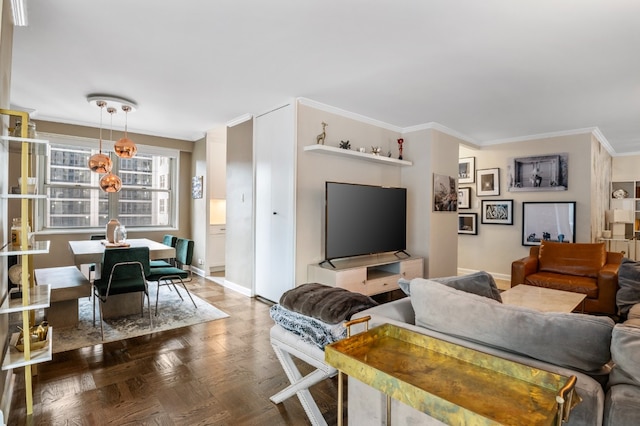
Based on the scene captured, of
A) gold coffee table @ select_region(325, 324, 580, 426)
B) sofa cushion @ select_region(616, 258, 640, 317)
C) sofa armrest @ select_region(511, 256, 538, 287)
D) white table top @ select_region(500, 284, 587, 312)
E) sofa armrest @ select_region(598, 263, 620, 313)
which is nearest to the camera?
gold coffee table @ select_region(325, 324, 580, 426)

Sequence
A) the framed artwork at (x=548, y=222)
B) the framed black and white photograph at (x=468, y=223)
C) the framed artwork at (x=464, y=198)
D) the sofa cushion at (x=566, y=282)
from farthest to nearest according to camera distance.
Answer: the framed artwork at (x=464, y=198) → the framed black and white photograph at (x=468, y=223) → the framed artwork at (x=548, y=222) → the sofa cushion at (x=566, y=282)

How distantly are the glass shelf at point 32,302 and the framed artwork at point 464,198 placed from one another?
21.2 feet

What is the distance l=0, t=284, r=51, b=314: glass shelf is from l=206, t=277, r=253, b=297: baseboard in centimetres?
272

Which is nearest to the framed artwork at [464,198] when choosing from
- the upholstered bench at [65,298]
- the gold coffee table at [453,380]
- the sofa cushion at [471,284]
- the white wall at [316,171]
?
the white wall at [316,171]

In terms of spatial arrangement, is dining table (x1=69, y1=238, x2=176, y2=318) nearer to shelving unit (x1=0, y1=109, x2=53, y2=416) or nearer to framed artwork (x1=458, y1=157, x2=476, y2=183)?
shelving unit (x1=0, y1=109, x2=53, y2=416)

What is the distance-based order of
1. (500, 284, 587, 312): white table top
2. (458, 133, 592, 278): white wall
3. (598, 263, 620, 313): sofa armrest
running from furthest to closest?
(458, 133, 592, 278): white wall
(598, 263, 620, 313): sofa armrest
(500, 284, 587, 312): white table top

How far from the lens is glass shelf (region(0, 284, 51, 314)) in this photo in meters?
1.83

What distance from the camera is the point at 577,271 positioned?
4281 mm

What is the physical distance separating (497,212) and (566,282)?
7.90ft

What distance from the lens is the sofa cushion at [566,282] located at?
3.84 metres

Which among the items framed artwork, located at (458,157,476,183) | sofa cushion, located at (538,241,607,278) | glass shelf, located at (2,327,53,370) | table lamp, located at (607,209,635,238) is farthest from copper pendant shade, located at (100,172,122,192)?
table lamp, located at (607,209,635,238)

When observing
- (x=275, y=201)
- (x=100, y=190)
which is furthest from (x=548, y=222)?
(x=100, y=190)

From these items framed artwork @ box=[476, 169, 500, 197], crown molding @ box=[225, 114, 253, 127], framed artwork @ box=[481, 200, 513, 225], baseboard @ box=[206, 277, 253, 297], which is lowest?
baseboard @ box=[206, 277, 253, 297]

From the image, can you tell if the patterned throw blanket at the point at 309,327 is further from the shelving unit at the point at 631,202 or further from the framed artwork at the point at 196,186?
the shelving unit at the point at 631,202
